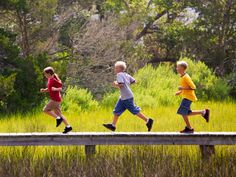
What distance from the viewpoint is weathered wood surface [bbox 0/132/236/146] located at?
7.68 m

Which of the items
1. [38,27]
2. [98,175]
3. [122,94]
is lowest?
[98,175]

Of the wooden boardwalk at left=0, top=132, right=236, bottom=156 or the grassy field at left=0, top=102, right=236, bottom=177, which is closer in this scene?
the grassy field at left=0, top=102, right=236, bottom=177

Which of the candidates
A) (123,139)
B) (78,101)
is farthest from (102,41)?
(123,139)

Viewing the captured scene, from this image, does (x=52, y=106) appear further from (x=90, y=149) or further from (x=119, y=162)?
(x=119, y=162)

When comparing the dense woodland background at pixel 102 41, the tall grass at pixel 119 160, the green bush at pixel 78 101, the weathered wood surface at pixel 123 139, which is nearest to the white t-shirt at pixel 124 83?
the weathered wood surface at pixel 123 139

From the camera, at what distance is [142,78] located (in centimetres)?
1714

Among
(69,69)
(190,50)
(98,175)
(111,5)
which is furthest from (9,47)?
(190,50)

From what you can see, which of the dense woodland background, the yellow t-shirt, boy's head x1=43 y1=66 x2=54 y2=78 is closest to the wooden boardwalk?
the yellow t-shirt

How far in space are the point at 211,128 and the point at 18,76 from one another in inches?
218

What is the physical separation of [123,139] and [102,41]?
10.6 m

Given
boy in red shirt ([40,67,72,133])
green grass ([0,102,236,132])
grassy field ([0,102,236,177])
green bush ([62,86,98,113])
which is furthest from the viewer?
green bush ([62,86,98,113])

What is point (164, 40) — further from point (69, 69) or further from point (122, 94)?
point (122, 94)

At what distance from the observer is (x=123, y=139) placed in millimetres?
7773

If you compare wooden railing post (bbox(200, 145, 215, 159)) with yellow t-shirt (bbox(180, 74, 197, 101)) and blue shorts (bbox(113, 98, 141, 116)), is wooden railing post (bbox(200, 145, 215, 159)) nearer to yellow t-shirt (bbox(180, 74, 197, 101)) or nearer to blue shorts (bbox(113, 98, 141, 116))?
yellow t-shirt (bbox(180, 74, 197, 101))
